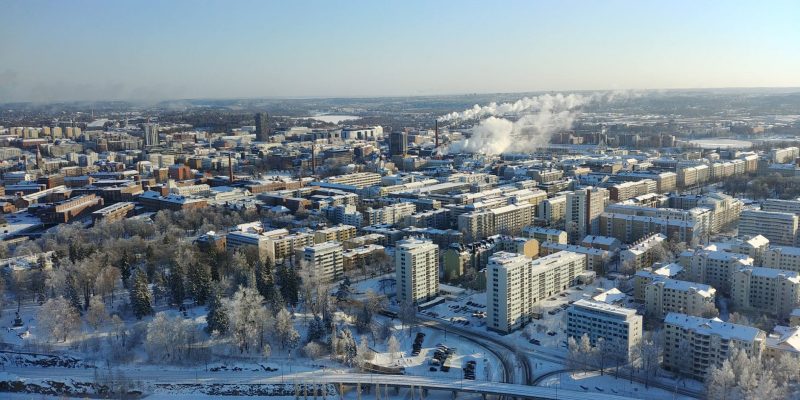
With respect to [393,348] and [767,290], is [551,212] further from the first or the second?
[393,348]

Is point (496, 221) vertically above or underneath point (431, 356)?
above

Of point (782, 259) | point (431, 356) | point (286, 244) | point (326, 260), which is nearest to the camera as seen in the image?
point (431, 356)

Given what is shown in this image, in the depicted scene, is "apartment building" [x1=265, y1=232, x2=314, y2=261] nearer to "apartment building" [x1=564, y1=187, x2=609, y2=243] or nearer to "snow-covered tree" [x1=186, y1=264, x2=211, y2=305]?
"snow-covered tree" [x1=186, y1=264, x2=211, y2=305]

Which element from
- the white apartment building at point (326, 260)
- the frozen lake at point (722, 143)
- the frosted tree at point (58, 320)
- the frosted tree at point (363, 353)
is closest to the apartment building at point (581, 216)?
the white apartment building at point (326, 260)

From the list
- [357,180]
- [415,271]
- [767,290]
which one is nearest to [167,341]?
[415,271]

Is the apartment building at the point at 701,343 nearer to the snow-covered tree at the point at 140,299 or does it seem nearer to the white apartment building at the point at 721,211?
the snow-covered tree at the point at 140,299

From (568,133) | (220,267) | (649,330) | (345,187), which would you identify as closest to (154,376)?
(220,267)

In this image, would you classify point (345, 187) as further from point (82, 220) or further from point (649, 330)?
point (649, 330)

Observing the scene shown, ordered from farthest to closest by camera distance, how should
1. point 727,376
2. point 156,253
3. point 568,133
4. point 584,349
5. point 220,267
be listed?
point 568,133 → point 156,253 → point 220,267 → point 584,349 → point 727,376
